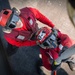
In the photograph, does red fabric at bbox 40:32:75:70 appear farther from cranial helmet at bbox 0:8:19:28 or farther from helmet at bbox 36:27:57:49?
cranial helmet at bbox 0:8:19:28

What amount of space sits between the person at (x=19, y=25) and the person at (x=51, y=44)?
9 centimetres

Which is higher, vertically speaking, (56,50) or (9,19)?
(9,19)

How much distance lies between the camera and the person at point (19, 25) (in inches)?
59.0

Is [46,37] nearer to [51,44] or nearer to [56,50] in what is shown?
[51,44]

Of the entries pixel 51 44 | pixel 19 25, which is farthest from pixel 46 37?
pixel 19 25

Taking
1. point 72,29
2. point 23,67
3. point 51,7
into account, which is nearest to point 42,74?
point 23,67

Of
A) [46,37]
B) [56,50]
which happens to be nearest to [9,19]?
[46,37]

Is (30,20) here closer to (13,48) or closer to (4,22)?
(4,22)

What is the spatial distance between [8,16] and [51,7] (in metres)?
0.71

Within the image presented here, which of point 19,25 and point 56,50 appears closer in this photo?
point 19,25

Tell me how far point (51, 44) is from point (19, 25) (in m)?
0.23

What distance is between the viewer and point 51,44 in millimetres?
1533

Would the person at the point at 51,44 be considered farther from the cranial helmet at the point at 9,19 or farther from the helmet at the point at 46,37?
the cranial helmet at the point at 9,19

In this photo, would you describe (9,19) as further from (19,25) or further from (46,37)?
(46,37)
